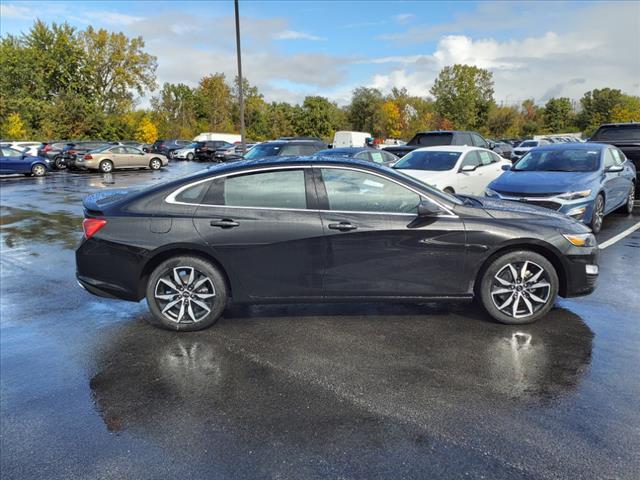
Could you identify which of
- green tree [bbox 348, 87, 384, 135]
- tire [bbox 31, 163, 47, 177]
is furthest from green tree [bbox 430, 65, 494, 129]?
tire [bbox 31, 163, 47, 177]

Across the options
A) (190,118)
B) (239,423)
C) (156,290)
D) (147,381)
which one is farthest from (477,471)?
(190,118)

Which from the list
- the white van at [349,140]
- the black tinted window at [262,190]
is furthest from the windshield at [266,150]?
the white van at [349,140]

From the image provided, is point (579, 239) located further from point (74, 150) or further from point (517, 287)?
point (74, 150)

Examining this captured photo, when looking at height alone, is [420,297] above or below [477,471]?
above

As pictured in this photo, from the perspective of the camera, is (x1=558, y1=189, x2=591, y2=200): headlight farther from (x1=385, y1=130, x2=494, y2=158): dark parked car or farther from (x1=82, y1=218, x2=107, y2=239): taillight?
(x1=385, y1=130, x2=494, y2=158): dark parked car

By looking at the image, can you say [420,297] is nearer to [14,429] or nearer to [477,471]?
[477,471]

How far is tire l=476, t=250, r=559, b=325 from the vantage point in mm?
4621

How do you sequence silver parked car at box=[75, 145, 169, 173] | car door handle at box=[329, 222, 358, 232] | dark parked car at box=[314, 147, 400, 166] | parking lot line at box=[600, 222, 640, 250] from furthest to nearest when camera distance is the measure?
silver parked car at box=[75, 145, 169, 173] → dark parked car at box=[314, 147, 400, 166] → parking lot line at box=[600, 222, 640, 250] → car door handle at box=[329, 222, 358, 232]

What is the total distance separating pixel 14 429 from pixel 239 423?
1482mm

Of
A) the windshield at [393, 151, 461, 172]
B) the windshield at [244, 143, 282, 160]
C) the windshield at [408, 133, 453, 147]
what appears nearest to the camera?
the windshield at [393, 151, 461, 172]

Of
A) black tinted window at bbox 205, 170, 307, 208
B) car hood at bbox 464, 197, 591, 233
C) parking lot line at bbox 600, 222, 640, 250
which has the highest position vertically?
black tinted window at bbox 205, 170, 307, 208

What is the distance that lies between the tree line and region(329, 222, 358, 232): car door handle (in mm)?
50429

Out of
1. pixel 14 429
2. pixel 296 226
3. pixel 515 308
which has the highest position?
pixel 296 226

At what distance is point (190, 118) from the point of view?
70.2 meters
